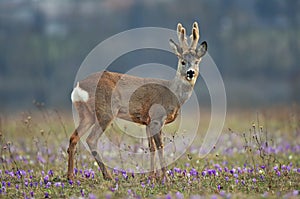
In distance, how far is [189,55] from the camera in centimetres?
872

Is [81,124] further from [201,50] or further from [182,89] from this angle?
[201,50]

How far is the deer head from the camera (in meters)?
8.67

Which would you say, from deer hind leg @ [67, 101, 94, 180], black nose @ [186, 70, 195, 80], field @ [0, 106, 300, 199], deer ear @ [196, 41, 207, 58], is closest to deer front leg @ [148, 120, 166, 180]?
field @ [0, 106, 300, 199]

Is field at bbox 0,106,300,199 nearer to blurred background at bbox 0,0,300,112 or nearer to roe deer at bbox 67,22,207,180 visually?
roe deer at bbox 67,22,207,180

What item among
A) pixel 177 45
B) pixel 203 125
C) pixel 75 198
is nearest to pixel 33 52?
pixel 203 125

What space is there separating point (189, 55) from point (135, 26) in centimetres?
2604

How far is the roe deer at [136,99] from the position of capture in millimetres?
8477

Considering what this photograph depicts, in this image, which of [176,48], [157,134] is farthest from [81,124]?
[176,48]

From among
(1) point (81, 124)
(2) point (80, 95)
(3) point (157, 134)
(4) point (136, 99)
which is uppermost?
(2) point (80, 95)

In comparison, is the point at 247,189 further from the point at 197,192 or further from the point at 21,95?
the point at 21,95

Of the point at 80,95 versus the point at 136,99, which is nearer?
the point at 80,95

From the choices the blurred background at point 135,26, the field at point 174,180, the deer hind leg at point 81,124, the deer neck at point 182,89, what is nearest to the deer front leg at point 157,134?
the field at point 174,180

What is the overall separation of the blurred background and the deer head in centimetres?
2071

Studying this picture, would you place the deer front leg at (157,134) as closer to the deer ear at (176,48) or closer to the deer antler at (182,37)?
the deer ear at (176,48)
